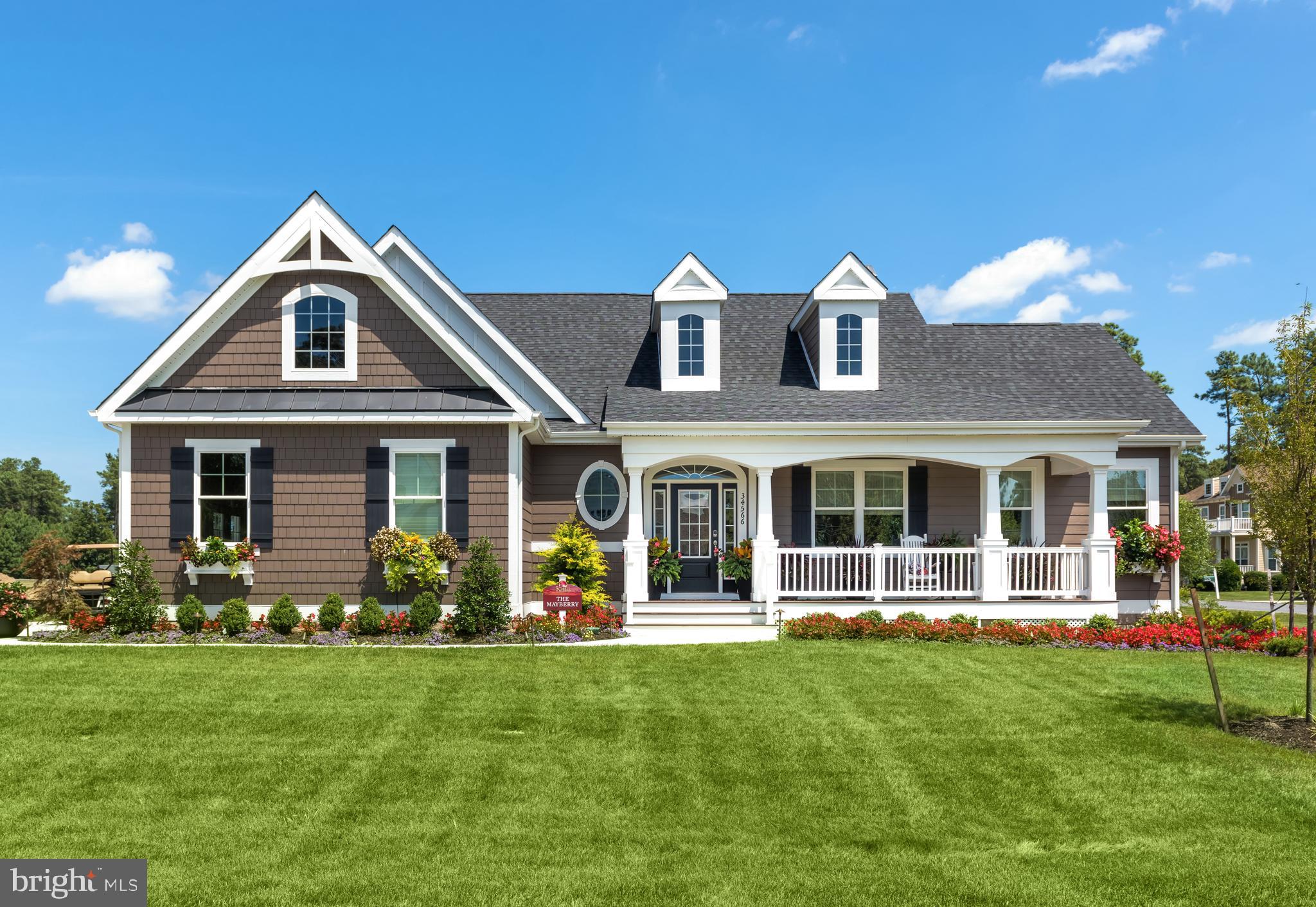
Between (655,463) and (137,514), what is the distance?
340 inches

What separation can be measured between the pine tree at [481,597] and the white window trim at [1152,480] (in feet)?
38.8

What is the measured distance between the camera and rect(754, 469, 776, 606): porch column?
50.8 feet

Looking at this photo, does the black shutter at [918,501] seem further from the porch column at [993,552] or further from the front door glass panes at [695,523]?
the front door glass panes at [695,523]

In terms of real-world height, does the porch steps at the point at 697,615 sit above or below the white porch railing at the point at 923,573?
below

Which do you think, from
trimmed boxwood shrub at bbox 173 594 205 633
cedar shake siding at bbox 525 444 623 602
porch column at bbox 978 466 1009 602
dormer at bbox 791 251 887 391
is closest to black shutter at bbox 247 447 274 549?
trimmed boxwood shrub at bbox 173 594 205 633

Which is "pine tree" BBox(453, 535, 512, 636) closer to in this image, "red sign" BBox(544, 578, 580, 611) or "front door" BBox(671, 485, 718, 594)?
"red sign" BBox(544, 578, 580, 611)

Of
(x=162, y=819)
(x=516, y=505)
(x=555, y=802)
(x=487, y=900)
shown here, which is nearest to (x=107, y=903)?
(x=162, y=819)

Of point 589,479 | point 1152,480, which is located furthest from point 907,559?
point 589,479

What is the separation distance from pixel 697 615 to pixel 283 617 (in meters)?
6.78

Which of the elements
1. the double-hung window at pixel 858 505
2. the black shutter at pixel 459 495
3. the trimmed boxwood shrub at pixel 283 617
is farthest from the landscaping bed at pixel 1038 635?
the trimmed boxwood shrub at pixel 283 617

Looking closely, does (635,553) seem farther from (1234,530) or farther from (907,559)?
(1234,530)

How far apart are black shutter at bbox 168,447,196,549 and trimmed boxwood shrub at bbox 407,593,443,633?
13.3 feet

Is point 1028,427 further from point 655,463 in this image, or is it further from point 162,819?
point 162,819

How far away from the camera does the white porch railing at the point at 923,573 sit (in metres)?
15.5
